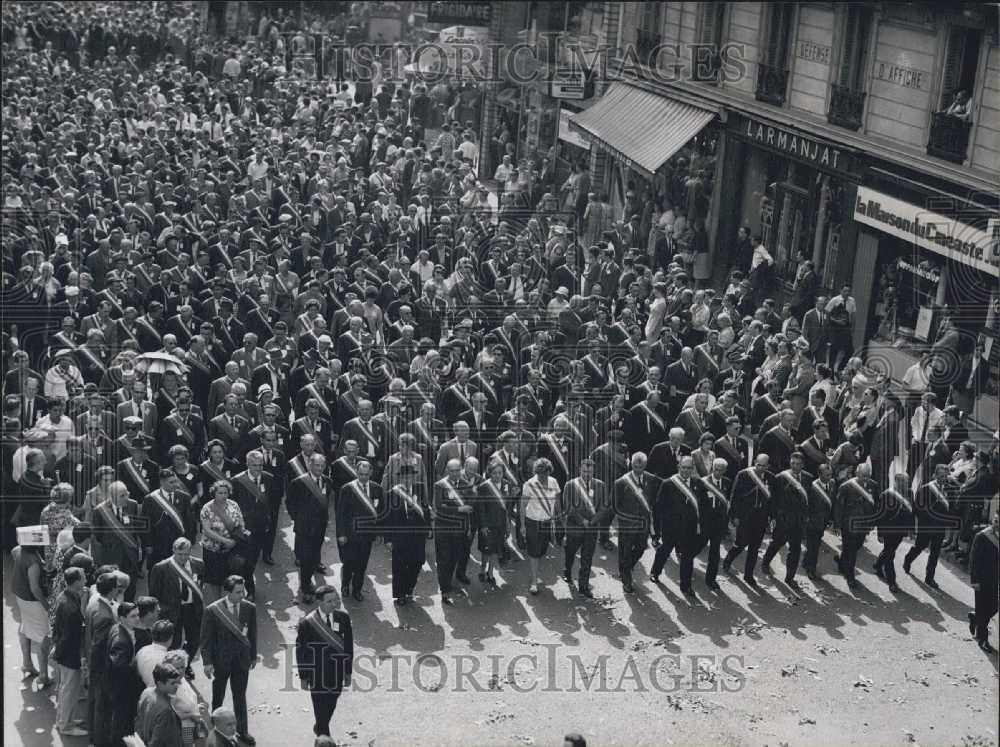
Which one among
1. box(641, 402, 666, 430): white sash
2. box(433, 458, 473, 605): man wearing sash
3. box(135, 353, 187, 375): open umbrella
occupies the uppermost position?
box(135, 353, 187, 375): open umbrella

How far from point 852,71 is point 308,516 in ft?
45.1

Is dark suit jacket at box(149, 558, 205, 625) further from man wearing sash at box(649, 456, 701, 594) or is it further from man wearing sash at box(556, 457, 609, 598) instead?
man wearing sash at box(649, 456, 701, 594)

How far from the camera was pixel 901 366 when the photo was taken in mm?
21609

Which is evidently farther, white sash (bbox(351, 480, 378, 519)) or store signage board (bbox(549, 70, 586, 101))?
store signage board (bbox(549, 70, 586, 101))

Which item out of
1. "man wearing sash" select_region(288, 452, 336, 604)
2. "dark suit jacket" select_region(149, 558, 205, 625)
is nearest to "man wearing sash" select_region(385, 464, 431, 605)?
"man wearing sash" select_region(288, 452, 336, 604)

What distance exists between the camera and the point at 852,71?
23359 mm

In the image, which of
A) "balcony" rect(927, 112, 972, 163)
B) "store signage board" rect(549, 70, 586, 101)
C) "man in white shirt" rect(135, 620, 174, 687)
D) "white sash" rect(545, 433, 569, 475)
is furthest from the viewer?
"store signage board" rect(549, 70, 586, 101)

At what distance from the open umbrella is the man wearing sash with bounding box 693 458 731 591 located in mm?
5995

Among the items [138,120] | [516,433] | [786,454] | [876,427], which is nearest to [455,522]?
[516,433]

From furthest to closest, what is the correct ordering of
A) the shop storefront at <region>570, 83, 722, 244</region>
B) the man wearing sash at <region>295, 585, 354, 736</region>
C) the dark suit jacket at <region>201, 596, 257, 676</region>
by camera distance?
1. the shop storefront at <region>570, 83, 722, 244</region>
2. the dark suit jacket at <region>201, 596, 257, 676</region>
3. the man wearing sash at <region>295, 585, 354, 736</region>

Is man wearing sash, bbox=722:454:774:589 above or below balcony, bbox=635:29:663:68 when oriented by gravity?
below

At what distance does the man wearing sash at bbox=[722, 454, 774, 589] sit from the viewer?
1476 centimetres

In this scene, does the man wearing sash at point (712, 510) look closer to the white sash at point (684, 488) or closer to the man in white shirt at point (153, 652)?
the white sash at point (684, 488)

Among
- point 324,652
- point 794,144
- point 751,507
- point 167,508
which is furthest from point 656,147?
point 324,652
